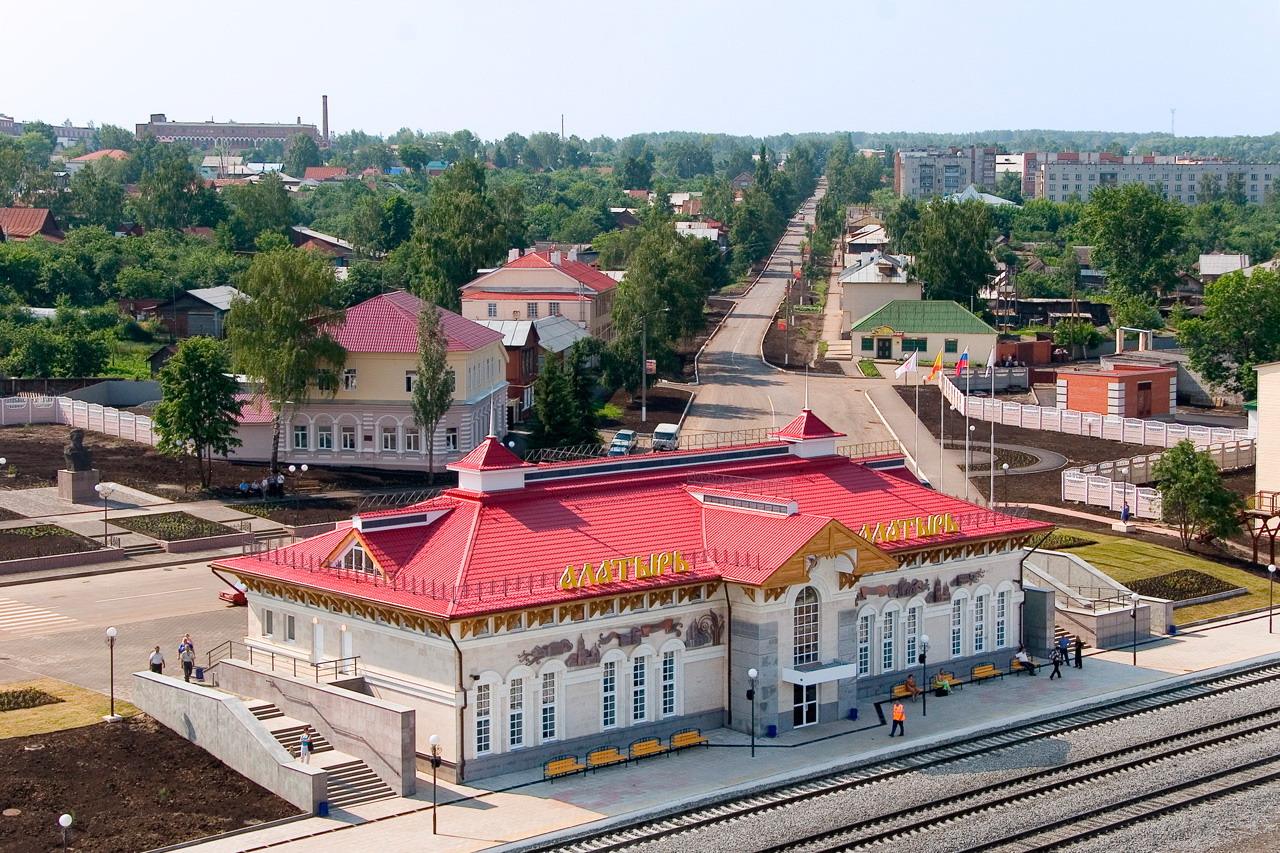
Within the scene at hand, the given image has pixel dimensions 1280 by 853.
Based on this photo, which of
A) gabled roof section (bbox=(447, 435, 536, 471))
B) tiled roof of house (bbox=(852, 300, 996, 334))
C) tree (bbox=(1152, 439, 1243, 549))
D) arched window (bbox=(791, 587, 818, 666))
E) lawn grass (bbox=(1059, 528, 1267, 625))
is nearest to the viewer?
arched window (bbox=(791, 587, 818, 666))

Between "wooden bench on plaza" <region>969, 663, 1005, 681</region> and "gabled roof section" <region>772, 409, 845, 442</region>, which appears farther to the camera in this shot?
"gabled roof section" <region>772, 409, 845, 442</region>

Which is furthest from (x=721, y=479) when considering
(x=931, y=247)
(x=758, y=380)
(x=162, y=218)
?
(x=162, y=218)

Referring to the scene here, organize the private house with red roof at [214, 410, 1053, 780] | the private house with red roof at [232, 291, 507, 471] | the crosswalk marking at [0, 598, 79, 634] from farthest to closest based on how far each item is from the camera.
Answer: the private house with red roof at [232, 291, 507, 471], the crosswalk marking at [0, 598, 79, 634], the private house with red roof at [214, 410, 1053, 780]

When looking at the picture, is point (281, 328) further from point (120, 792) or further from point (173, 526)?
point (120, 792)

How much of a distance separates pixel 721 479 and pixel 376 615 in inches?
528

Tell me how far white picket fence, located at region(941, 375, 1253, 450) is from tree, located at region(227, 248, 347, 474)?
3805 cm

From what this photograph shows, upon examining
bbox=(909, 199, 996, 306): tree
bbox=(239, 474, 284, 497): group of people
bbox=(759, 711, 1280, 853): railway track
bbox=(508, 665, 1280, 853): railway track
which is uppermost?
bbox=(909, 199, 996, 306): tree

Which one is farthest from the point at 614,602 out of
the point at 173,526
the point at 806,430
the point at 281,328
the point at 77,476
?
the point at 281,328

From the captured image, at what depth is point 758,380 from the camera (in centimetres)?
12594

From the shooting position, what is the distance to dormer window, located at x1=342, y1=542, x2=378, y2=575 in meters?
48.4

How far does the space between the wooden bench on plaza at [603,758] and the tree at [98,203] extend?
156m

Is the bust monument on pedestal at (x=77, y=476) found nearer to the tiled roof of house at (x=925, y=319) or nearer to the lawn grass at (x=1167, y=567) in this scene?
the lawn grass at (x=1167, y=567)

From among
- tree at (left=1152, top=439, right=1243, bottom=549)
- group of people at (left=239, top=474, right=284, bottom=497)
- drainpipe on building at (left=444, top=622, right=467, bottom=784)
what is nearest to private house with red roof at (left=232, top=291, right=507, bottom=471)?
group of people at (left=239, top=474, right=284, bottom=497)

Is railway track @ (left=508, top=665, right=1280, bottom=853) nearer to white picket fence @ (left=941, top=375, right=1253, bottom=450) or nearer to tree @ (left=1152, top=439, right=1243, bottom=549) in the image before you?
Result: tree @ (left=1152, top=439, right=1243, bottom=549)
